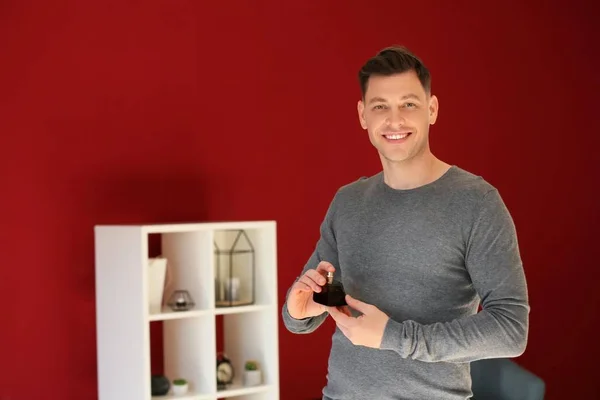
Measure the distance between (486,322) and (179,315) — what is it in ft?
4.96

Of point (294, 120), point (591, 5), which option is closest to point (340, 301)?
point (294, 120)

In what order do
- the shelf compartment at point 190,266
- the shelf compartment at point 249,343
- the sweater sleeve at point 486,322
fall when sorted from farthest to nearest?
the shelf compartment at point 249,343 < the shelf compartment at point 190,266 < the sweater sleeve at point 486,322

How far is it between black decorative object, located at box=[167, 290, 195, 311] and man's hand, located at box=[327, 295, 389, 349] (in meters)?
1.39

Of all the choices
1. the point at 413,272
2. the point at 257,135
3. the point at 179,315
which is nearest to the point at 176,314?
the point at 179,315

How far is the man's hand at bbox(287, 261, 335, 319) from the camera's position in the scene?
63.1 inches

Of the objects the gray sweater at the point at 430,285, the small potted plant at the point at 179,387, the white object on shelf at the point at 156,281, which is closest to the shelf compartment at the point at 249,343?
the small potted plant at the point at 179,387

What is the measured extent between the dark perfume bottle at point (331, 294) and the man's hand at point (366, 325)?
0.19 ft

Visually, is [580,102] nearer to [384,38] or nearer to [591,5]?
[591,5]

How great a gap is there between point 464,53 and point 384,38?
483 mm

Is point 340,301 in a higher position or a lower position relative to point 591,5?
lower

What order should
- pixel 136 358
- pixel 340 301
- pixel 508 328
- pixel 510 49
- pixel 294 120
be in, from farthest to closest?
pixel 510 49, pixel 294 120, pixel 136 358, pixel 340 301, pixel 508 328

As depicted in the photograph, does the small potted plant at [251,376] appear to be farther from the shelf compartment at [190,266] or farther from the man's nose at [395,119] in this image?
the man's nose at [395,119]

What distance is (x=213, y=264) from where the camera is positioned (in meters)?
2.81

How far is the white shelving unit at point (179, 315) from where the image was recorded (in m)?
2.68
